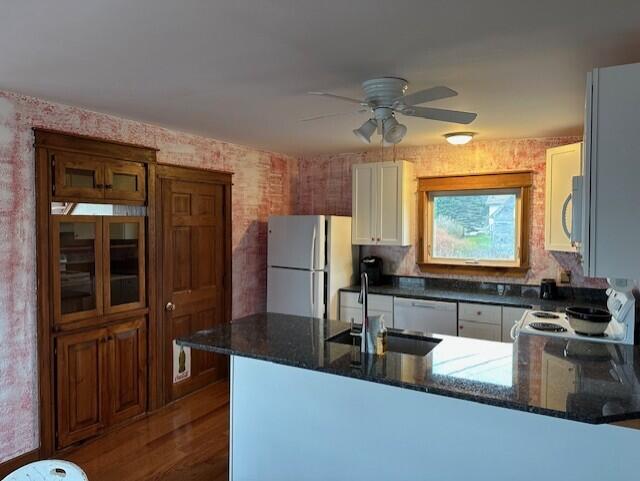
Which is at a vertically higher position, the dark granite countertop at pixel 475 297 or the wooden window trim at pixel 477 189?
the wooden window trim at pixel 477 189

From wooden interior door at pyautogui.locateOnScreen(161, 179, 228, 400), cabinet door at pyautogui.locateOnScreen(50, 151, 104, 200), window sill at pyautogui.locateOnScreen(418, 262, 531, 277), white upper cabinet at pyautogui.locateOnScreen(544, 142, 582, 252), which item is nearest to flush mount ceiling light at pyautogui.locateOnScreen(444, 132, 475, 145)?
white upper cabinet at pyautogui.locateOnScreen(544, 142, 582, 252)

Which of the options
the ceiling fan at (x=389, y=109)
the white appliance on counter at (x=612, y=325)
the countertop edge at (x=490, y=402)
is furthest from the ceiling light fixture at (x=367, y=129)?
the white appliance on counter at (x=612, y=325)

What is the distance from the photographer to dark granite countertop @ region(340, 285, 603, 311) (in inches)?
149

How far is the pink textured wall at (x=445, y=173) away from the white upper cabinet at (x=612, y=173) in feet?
7.79

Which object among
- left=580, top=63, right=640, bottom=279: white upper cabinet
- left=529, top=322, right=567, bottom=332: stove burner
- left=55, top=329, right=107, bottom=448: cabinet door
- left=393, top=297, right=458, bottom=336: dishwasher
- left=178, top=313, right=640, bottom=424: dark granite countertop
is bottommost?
left=55, top=329, right=107, bottom=448: cabinet door

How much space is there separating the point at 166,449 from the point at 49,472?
194 cm

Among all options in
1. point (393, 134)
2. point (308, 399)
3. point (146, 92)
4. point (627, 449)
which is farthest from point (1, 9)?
point (627, 449)

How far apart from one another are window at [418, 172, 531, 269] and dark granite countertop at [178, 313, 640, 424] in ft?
6.01

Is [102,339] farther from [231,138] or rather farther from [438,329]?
[438,329]

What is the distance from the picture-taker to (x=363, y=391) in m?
2.10

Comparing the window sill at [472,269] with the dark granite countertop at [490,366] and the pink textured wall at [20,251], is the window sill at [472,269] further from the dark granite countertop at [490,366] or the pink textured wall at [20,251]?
the pink textured wall at [20,251]

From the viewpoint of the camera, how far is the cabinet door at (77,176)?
2984mm

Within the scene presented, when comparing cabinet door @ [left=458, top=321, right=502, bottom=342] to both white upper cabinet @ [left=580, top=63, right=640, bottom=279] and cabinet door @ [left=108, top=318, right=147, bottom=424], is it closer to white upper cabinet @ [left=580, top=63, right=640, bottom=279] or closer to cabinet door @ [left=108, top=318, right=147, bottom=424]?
white upper cabinet @ [left=580, top=63, right=640, bottom=279]

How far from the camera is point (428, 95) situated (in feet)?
7.01
